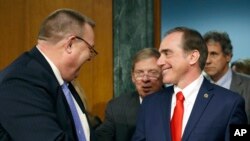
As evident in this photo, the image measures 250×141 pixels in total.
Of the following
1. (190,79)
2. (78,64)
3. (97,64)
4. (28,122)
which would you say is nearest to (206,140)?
(190,79)

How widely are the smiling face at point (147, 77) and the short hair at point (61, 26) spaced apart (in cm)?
110

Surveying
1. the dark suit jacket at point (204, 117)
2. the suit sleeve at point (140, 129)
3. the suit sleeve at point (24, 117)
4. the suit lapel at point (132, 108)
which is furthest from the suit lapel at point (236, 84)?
the suit sleeve at point (24, 117)

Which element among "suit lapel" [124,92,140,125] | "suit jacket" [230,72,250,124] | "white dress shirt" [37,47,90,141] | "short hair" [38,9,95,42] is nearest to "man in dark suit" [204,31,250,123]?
"suit jacket" [230,72,250,124]

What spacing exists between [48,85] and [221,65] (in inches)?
71.8

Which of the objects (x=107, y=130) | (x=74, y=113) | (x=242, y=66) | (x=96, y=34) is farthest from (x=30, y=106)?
(x=242, y=66)

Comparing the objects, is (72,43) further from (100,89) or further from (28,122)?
(100,89)

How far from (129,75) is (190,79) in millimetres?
1219

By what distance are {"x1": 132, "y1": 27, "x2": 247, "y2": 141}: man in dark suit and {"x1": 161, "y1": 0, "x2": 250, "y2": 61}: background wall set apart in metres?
1.49

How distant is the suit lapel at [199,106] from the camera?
222 centimetres

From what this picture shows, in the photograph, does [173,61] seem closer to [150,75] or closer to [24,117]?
[150,75]

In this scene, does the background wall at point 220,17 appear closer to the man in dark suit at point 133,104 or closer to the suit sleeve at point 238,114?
the man in dark suit at point 133,104

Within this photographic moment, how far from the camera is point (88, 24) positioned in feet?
5.99

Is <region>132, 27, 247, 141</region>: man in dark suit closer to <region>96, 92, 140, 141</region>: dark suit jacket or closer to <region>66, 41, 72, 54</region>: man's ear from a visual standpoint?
<region>96, 92, 140, 141</region>: dark suit jacket

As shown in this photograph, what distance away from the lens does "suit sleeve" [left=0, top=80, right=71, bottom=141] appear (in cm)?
153
